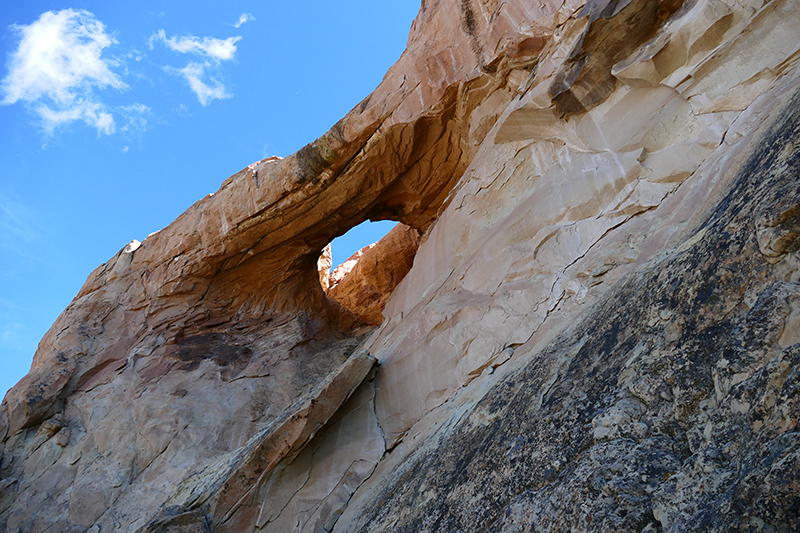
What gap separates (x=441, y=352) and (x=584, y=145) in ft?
11.1

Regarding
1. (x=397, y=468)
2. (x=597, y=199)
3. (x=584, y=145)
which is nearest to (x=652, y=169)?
(x=597, y=199)

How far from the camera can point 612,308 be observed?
375 centimetres

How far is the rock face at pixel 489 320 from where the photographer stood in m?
2.44

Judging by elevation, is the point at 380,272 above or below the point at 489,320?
above

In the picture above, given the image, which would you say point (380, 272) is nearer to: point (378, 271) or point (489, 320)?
point (378, 271)

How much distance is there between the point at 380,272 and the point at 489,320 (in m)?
11.5

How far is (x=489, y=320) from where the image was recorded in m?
6.41

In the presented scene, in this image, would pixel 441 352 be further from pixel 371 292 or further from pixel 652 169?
pixel 371 292

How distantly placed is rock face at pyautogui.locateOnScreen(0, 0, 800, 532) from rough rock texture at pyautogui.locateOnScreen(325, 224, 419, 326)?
3.62 meters

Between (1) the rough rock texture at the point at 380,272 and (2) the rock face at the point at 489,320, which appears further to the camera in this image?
(1) the rough rock texture at the point at 380,272

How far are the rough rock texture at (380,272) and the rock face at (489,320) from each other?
3620 millimetres

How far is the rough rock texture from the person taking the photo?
1727 cm

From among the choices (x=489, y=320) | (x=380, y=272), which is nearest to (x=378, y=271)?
(x=380, y=272)

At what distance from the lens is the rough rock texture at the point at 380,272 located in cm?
1727
